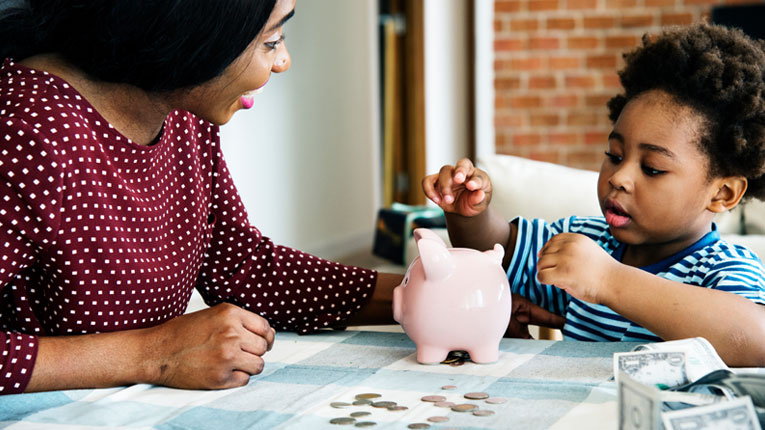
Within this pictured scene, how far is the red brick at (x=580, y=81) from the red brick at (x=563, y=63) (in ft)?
0.20

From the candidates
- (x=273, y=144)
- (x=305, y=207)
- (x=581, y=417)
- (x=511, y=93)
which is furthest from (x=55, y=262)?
(x=511, y=93)

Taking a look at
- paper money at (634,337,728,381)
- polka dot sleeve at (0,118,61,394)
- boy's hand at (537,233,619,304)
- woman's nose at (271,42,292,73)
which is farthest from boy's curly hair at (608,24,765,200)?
polka dot sleeve at (0,118,61,394)

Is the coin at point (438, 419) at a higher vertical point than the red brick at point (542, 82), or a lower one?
lower

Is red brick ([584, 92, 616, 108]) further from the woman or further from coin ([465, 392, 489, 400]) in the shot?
coin ([465, 392, 489, 400])

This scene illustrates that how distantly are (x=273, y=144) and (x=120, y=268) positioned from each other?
281cm

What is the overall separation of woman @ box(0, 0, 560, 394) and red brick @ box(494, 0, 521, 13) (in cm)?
372

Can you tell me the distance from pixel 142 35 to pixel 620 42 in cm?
397

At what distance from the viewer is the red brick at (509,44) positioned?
463 centimetres

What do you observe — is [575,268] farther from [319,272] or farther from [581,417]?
[319,272]

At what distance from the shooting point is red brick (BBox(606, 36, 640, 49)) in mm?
4488

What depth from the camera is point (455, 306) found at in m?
0.95

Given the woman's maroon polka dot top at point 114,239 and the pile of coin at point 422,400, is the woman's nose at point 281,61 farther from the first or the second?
the pile of coin at point 422,400

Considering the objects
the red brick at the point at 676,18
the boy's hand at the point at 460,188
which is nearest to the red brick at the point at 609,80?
the red brick at the point at 676,18

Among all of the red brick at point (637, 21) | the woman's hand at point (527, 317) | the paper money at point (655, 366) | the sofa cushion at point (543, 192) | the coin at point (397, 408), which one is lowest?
the woman's hand at point (527, 317)
